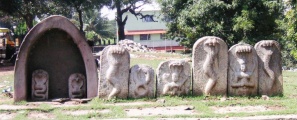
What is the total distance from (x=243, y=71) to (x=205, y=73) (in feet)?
2.55

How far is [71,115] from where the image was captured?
19.9 feet

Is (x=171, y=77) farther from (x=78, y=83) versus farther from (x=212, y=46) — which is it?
(x=78, y=83)

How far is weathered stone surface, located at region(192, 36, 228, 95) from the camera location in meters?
7.21

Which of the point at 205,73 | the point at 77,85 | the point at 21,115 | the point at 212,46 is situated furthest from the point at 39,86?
the point at 212,46

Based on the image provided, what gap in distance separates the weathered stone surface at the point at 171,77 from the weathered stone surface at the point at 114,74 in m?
0.67

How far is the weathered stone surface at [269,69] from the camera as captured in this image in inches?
290

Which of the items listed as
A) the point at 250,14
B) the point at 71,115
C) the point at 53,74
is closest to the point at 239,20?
the point at 250,14

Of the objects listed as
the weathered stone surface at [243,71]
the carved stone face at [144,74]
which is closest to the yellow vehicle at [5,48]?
the carved stone face at [144,74]

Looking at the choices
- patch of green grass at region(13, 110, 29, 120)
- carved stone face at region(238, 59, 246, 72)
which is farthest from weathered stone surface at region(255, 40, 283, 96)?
patch of green grass at region(13, 110, 29, 120)

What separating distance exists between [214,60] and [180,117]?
6.02 ft

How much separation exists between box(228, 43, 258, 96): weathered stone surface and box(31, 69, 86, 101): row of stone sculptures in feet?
9.90

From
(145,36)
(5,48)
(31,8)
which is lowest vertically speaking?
(5,48)

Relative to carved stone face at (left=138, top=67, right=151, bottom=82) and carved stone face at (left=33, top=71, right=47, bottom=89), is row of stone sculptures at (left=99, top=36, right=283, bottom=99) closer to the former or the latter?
carved stone face at (left=138, top=67, right=151, bottom=82)

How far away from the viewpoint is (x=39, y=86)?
7.26 meters
